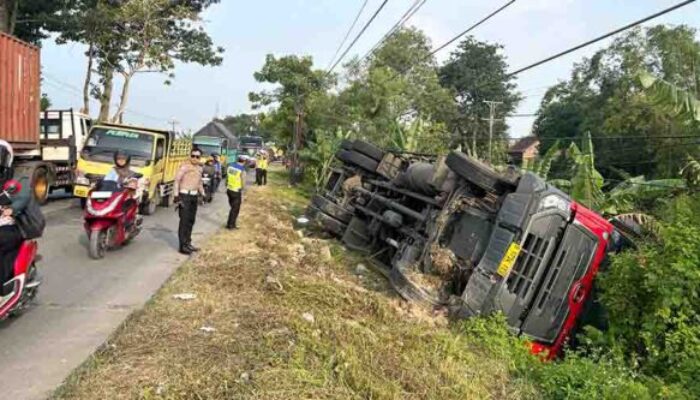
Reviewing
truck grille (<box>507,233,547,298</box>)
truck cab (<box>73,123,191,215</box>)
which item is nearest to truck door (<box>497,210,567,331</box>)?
truck grille (<box>507,233,547,298</box>)

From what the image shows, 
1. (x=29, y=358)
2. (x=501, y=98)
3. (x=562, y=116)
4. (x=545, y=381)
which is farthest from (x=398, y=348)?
(x=501, y=98)

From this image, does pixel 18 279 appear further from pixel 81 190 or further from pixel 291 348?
pixel 81 190

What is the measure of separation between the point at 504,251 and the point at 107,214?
531 centimetres

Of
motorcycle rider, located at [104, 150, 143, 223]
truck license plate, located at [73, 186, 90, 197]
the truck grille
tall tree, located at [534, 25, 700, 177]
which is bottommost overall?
truck license plate, located at [73, 186, 90, 197]

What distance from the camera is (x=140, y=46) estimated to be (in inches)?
1204

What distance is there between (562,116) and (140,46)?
30.7 meters

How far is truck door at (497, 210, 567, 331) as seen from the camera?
6.84 meters

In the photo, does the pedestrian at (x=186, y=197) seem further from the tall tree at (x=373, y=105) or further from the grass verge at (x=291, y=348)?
the tall tree at (x=373, y=105)

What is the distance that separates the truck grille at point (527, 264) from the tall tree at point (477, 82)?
172ft

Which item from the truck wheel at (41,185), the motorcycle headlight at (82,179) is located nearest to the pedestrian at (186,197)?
the motorcycle headlight at (82,179)

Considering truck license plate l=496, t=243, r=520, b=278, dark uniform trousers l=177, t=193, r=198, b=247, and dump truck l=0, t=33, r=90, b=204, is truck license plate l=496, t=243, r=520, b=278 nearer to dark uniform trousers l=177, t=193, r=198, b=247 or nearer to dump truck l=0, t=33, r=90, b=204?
dark uniform trousers l=177, t=193, r=198, b=247

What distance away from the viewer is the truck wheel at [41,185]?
13977 mm

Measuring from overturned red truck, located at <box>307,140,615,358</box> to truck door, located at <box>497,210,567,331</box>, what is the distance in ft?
0.04

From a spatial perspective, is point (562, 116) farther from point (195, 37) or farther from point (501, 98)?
point (195, 37)
